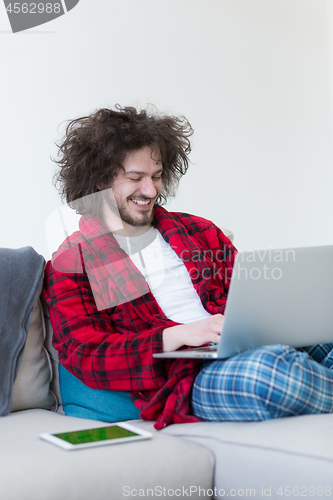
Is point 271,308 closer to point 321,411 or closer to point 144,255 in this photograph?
point 321,411

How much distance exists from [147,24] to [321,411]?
6.81 feet

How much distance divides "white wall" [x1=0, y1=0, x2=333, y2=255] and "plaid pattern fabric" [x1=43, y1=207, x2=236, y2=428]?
0.62m

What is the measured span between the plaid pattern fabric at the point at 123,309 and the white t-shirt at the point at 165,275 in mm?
37

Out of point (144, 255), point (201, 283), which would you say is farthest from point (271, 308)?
point (144, 255)

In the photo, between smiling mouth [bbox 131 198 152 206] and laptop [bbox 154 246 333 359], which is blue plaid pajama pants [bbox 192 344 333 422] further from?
smiling mouth [bbox 131 198 152 206]

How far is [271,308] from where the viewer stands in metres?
1.02

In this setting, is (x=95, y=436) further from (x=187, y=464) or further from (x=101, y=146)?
(x=101, y=146)

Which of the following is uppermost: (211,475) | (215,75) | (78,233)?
(215,75)

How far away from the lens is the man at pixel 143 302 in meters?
1.01

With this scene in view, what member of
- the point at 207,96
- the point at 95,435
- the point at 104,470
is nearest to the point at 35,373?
the point at 95,435

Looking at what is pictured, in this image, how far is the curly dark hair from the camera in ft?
5.56

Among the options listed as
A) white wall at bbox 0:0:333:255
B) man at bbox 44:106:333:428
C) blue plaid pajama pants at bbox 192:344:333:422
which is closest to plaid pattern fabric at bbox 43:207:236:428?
man at bbox 44:106:333:428

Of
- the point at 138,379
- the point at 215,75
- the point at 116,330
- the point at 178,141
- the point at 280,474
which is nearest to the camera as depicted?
the point at 280,474

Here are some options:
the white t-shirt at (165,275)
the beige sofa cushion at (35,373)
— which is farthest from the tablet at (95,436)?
the white t-shirt at (165,275)
